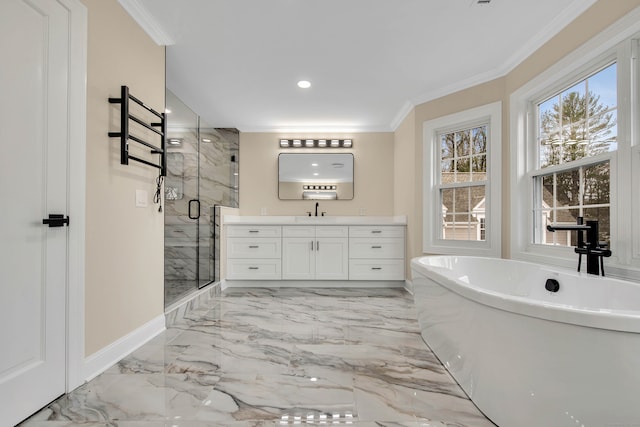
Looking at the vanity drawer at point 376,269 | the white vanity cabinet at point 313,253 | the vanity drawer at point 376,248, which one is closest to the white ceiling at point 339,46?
the white vanity cabinet at point 313,253

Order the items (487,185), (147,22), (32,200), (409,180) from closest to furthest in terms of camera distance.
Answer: (32,200) → (147,22) → (487,185) → (409,180)

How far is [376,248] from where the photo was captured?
4.09m

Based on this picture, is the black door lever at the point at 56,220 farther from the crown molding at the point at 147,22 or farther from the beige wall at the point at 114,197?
the crown molding at the point at 147,22

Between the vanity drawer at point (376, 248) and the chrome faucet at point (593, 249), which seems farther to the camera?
the vanity drawer at point (376, 248)

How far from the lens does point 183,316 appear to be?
287cm

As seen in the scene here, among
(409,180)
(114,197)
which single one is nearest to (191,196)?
(114,197)

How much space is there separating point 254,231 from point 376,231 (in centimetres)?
163

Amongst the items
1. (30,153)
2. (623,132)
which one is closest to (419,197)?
(623,132)

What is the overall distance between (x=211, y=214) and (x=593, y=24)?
3841mm

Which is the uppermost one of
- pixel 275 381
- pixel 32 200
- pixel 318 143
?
pixel 318 143

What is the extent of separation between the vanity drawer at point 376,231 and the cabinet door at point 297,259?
0.58 meters

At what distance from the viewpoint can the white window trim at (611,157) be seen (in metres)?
1.76

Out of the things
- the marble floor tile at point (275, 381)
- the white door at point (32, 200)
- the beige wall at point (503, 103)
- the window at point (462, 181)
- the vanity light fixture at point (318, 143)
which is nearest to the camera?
the white door at point (32, 200)

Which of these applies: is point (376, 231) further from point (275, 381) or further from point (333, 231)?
point (275, 381)
